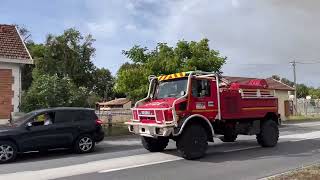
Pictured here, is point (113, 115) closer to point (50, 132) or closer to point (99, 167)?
point (50, 132)

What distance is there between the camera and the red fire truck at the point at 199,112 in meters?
13.8

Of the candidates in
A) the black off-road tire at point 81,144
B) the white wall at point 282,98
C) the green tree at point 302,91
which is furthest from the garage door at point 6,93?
the green tree at point 302,91

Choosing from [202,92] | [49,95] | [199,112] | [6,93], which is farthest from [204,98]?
[6,93]

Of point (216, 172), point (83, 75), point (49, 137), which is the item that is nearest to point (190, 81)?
point (216, 172)

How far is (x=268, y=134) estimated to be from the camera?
56.0 ft

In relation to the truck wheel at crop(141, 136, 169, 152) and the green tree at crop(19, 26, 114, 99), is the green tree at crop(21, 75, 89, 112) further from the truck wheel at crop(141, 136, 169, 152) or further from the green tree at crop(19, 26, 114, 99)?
the green tree at crop(19, 26, 114, 99)

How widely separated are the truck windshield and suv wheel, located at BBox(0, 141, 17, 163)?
4.76 metres

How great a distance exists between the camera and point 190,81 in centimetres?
1436

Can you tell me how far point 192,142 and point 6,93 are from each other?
1198 centimetres

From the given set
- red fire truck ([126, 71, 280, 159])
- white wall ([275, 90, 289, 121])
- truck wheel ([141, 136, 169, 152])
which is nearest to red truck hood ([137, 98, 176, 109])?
red fire truck ([126, 71, 280, 159])

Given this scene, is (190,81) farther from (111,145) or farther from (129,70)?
(129,70)

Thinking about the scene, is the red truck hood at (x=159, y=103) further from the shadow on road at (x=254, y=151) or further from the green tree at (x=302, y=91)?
the green tree at (x=302, y=91)

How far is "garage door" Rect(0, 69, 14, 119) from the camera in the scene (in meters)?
22.3

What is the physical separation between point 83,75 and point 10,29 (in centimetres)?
3821
